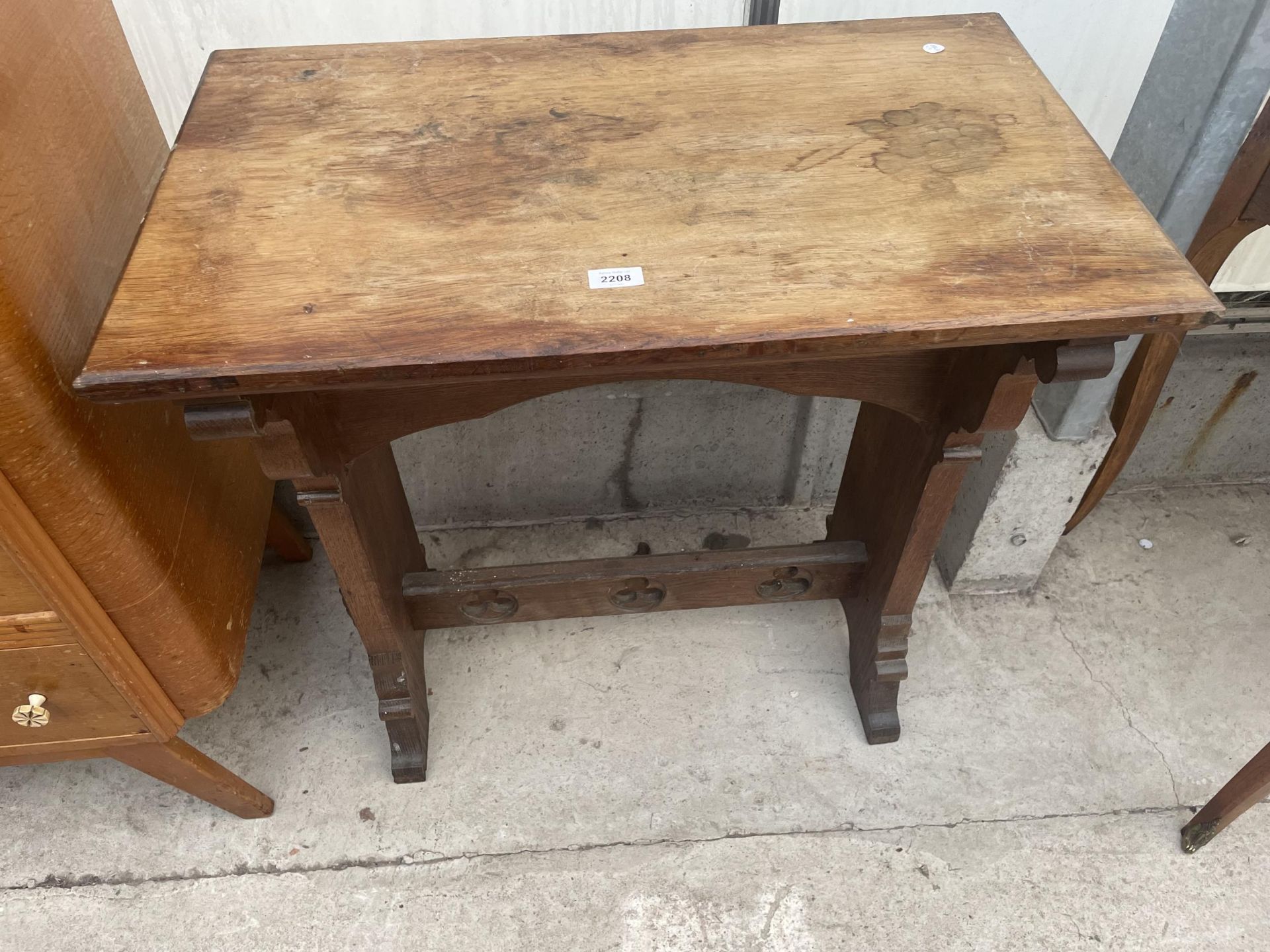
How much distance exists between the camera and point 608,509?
7.54ft

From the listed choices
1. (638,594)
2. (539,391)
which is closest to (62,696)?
(539,391)

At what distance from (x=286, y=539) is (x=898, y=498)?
4.56ft

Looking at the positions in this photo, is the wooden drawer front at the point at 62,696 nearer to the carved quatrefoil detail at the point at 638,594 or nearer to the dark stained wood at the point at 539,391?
the dark stained wood at the point at 539,391

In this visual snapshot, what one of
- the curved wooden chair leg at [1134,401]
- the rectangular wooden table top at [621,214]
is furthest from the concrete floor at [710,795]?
the rectangular wooden table top at [621,214]

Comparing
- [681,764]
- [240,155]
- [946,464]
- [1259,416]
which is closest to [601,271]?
[240,155]

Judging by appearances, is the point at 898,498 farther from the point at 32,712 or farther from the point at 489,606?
the point at 32,712

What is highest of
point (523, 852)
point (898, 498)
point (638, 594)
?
point (898, 498)

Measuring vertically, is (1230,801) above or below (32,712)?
below

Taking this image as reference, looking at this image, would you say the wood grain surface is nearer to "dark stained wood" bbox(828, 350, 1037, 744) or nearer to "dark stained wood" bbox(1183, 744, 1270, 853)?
"dark stained wood" bbox(828, 350, 1037, 744)

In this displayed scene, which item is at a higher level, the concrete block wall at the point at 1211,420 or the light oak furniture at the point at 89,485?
the light oak furniture at the point at 89,485

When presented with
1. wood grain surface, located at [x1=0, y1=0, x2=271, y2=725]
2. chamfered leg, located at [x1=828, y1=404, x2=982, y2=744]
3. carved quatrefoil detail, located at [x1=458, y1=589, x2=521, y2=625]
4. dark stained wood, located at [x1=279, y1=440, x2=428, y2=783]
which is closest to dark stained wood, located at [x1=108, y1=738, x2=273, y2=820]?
wood grain surface, located at [x1=0, y1=0, x2=271, y2=725]

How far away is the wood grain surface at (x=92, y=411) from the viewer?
108 centimetres

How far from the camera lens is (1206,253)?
1.56 m

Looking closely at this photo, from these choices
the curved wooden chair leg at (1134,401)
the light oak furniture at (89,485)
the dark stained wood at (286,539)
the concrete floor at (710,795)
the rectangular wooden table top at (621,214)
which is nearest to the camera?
the rectangular wooden table top at (621,214)
